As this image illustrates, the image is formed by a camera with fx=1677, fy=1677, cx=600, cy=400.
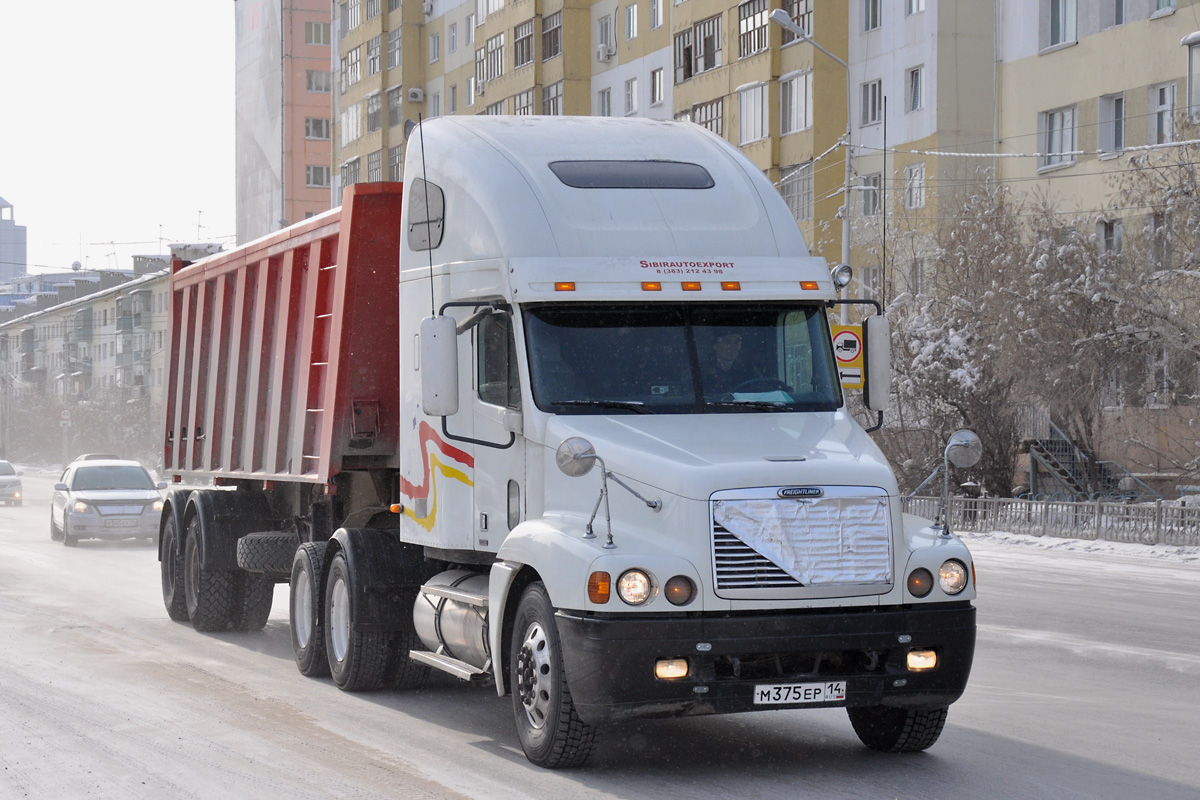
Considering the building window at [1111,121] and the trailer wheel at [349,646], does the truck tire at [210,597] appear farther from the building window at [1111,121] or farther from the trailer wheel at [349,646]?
the building window at [1111,121]

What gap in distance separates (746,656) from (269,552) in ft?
22.1

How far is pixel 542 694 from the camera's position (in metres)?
8.36

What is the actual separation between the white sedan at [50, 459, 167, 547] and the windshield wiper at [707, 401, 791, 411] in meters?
20.9

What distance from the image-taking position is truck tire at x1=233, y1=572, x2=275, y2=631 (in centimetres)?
1490

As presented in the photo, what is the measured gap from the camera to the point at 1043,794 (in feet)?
25.1

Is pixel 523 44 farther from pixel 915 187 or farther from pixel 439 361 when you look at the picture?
pixel 439 361

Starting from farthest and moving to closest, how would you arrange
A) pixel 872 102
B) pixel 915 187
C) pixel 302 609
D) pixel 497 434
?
pixel 872 102 → pixel 915 187 → pixel 302 609 → pixel 497 434

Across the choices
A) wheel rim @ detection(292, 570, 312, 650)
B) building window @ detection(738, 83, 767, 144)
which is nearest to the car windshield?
wheel rim @ detection(292, 570, 312, 650)

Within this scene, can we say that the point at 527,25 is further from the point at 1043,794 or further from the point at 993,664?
the point at 1043,794

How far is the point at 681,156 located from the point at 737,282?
1.22 m

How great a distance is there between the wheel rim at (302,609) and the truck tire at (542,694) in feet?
11.5

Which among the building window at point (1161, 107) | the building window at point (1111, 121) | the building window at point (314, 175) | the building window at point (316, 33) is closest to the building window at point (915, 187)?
the building window at point (1111, 121)

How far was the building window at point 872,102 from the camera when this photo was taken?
45.0m

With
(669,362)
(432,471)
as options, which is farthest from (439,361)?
(432,471)
